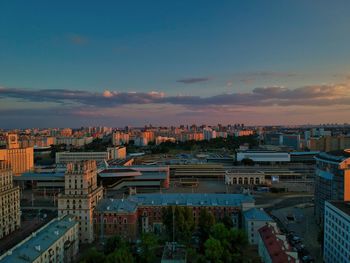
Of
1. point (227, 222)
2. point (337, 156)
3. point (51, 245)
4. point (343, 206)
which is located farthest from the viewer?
point (337, 156)

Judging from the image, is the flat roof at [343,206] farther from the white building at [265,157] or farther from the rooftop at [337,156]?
the white building at [265,157]

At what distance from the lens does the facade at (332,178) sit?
28.1 meters

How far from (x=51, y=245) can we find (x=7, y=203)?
12254 millimetres

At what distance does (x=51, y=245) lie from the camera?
69.5 feet

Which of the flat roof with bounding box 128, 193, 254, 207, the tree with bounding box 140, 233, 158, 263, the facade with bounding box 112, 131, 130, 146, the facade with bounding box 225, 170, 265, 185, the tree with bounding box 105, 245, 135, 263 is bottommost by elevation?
the facade with bounding box 225, 170, 265, 185

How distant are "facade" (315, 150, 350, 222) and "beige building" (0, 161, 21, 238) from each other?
2954cm

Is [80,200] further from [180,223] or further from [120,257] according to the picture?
[120,257]

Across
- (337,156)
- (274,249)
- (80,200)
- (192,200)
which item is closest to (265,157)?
(337,156)

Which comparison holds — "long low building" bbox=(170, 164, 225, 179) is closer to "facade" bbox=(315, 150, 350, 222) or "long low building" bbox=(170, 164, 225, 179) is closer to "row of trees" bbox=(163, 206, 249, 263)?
"facade" bbox=(315, 150, 350, 222)

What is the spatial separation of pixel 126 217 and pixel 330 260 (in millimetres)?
16585

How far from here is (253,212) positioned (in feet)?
94.8

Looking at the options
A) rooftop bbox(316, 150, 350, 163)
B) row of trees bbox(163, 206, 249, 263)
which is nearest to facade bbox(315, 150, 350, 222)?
rooftop bbox(316, 150, 350, 163)

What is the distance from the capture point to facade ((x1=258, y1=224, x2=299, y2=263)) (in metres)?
18.8

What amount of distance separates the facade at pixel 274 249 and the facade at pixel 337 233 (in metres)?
3.29
